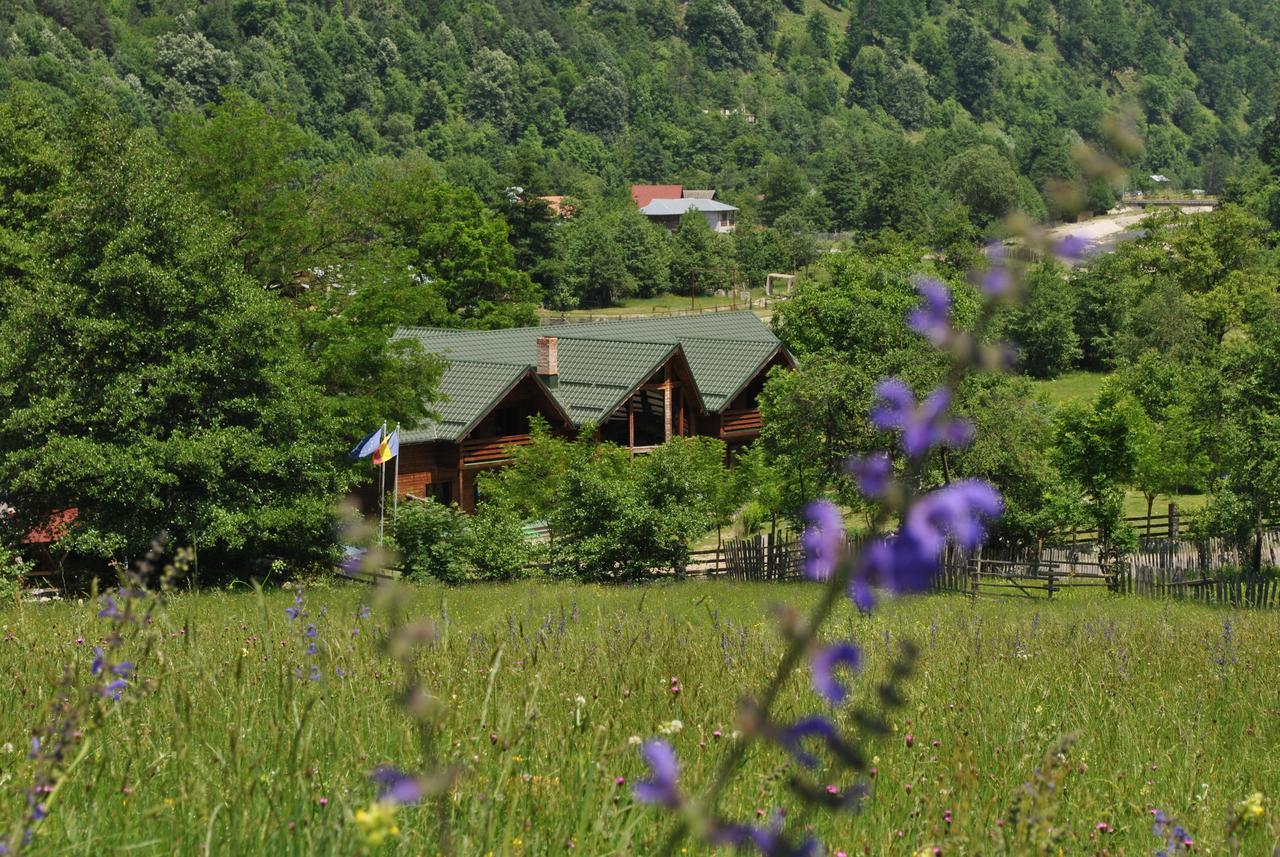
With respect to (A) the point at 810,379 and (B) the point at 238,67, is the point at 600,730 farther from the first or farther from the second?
(B) the point at 238,67

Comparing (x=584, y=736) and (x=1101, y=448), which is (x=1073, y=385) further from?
(x=584, y=736)

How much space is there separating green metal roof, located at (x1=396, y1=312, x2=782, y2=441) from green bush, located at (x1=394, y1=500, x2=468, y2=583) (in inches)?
418

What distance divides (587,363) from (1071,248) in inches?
1591

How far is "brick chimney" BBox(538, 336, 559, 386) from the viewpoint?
131 ft

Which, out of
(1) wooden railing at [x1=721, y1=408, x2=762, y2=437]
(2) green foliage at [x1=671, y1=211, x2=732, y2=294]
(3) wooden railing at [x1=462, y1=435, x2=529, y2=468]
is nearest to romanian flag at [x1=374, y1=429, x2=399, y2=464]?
(3) wooden railing at [x1=462, y1=435, x2=529, y2=468]

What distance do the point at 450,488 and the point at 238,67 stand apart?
166608 mm

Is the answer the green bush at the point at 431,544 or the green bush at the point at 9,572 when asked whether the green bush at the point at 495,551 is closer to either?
the green bush at the point at 431,544

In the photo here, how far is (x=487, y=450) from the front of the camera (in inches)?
1502

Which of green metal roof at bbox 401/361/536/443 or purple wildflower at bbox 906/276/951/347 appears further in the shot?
green metal roof at bbox 401/361/536/443

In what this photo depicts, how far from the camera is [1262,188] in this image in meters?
105

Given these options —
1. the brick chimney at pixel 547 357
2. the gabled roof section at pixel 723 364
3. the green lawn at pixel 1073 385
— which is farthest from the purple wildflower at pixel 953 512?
the green lawn at pixel 1073 385

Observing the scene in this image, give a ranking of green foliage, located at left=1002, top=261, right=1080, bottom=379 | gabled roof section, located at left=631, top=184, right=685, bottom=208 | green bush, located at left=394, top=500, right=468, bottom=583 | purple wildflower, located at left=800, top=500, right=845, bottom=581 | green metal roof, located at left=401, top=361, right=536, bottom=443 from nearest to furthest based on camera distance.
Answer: purple wildflower, located at left=800, top=500, right=845, bottom=581 < green bush, located at left=394, top=500, right=468, bottom=583 < green metal roof, located at left=401, top=361, right=536, bottom=443 < green foliage, located at left=1002, top=261, right=1080, bottom=379 < gabled roof section, located at left=631, top=184, right=685, bottom=208

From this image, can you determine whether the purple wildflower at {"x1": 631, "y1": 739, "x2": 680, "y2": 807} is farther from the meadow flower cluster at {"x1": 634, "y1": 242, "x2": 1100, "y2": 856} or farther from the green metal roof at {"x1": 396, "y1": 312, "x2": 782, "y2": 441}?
the green metal roof at {"x1": 396, "y1": 312, "x2": 782, "y2": 441}

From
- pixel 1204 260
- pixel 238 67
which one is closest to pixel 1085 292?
pixel 1204 260
